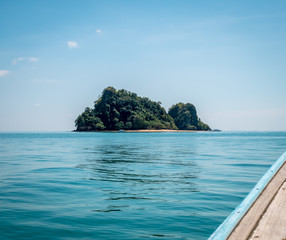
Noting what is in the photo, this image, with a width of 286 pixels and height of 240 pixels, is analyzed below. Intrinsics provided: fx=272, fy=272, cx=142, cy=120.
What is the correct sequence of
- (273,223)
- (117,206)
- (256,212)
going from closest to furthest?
(273,223)
(256,212)
(117,206)

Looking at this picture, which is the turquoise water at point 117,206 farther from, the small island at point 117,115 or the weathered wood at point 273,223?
the small island at point 117,115

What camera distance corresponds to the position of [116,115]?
6048 inches

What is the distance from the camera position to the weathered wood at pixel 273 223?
8.08 ft

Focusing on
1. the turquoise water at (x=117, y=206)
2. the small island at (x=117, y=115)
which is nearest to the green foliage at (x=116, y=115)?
the small island at (x=117, y=115)

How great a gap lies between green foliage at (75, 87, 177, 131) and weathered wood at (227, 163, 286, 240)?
5812 inches

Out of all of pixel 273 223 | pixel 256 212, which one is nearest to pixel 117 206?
pixel 256 212

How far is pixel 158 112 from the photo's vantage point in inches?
6905

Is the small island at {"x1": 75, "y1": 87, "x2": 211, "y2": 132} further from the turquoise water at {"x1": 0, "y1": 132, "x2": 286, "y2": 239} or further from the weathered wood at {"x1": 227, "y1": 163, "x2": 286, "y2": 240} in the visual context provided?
the weathered wood at {"x1": 227, "y1": 163, "x2": 286, "y2": 240}

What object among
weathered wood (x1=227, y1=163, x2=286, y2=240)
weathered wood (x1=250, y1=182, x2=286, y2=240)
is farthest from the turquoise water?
weathered wood (x1=250, y1=182, x2=286, y2=240)

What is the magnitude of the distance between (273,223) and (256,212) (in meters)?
0.24

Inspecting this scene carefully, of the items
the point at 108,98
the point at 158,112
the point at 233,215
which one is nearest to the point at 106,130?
the point at 108,98

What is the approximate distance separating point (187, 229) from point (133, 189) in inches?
154

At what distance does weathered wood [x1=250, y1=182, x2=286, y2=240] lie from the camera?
8.08 feet

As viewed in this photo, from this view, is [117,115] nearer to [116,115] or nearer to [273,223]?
[116,115]
